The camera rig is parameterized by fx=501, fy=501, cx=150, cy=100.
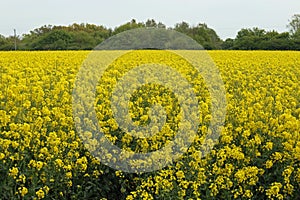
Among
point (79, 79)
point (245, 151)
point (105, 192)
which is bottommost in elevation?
point (105, 192)

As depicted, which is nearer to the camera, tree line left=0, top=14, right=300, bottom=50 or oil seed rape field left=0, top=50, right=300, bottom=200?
oil seed rape field left=0, top=50, right=300, bottom=200

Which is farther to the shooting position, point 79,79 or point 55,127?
point 79,79

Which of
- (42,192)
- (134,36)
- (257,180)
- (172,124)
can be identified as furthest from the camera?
(134,36)

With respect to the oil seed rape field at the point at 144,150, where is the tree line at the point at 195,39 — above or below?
above

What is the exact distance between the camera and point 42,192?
14.7ft

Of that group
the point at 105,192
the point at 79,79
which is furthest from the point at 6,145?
the point at 79,79

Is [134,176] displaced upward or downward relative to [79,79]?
downward

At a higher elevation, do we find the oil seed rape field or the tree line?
the tree line

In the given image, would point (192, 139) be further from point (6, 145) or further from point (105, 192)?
point (6, 145)

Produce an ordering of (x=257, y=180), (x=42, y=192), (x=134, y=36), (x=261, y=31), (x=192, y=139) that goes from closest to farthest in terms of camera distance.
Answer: (x=42, y=192) → (x=257, y=180) → (x=192, y=139) → (x=134, y=36) → (x=261, y=31)

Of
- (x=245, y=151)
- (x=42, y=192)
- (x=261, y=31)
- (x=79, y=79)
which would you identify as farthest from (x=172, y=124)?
(x=261, y=31)

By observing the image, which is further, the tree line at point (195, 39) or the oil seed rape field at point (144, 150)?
the tree line at point (195, 39)

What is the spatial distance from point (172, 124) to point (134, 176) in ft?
2.49

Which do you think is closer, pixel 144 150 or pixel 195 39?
pixel 144 150
